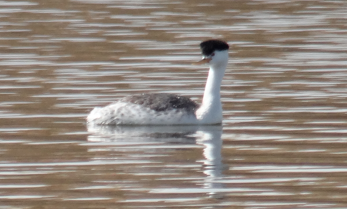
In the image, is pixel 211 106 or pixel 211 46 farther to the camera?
pixel 211 46

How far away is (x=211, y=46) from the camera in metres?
13.6

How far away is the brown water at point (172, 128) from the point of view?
30.1ft

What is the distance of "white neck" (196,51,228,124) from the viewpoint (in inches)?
523

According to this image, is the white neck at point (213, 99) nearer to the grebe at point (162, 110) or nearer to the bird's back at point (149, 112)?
the grebe at point (162, 110)

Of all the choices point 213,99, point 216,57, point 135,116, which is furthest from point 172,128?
point 216,57

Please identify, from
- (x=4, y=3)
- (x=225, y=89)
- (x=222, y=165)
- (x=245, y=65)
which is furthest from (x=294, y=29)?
(x=222, y=165)

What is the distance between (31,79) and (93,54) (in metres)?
3.35

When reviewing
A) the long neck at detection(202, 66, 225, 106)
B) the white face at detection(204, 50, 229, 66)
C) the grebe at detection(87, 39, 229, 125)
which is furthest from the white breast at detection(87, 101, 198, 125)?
the white face at detection(204, 50, 229, 66)

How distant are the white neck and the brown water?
0.79 feet

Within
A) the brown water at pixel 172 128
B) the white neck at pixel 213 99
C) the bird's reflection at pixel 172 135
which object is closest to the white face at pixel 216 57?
the white neck at pixel 213 99

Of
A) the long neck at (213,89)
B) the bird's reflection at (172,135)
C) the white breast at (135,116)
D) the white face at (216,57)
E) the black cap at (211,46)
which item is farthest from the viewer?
the white face at (216,57)

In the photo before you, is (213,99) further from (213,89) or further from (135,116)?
(135,116)

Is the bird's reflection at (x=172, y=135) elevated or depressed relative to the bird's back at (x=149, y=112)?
depressed

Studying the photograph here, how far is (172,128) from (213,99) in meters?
0.72
